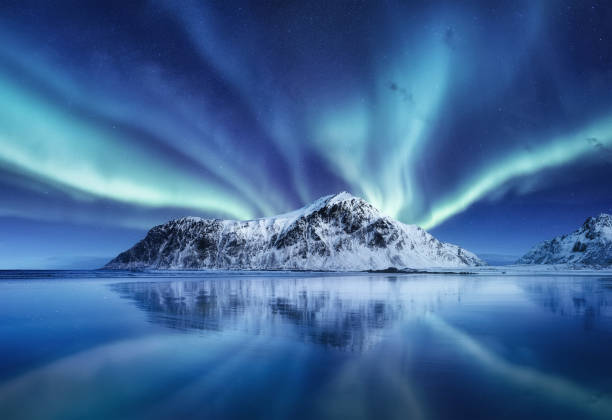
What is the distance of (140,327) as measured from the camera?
1377cm

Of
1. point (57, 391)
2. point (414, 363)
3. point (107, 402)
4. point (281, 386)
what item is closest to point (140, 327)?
point (57, 391)

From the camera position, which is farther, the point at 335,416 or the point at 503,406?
the point at 503,406

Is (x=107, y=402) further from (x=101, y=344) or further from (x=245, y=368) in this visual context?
(x=101, y=344)

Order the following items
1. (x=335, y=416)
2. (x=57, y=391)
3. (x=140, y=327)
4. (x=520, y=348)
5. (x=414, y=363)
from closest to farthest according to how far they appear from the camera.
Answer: (x=335, y=416)
(x=57, y=391)
(x=414, y=363)
(x=520, y=348)
(x=140, y=327)

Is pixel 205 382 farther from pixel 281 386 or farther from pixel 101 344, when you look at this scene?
pixel 101 344

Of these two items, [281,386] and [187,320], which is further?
[187,320]

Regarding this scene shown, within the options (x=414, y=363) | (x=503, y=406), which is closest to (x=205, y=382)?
(x=414, y=363)

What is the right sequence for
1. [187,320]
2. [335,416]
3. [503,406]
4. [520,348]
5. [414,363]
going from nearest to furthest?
[335,416]
[503,406]
[414,363]
[520,348]
[187,320]

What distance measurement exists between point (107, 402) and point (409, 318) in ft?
39.9

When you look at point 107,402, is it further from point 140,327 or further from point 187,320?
point 187,320

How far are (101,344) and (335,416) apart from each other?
848 cm

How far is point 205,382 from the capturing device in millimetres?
7285

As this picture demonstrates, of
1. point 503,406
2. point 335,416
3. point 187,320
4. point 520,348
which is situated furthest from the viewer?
point 187,320

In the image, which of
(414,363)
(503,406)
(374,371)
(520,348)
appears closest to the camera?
(503,406)
